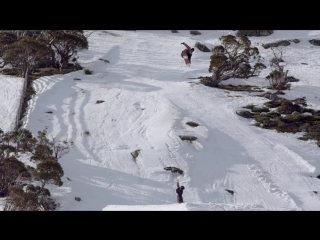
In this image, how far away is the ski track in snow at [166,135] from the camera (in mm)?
21125

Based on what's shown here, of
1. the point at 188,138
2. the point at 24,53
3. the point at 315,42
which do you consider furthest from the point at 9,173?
the point at 315,42

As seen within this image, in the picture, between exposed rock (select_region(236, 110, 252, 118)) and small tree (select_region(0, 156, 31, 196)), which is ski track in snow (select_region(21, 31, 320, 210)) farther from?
small tree (select_region(0, 156, 31, 196))

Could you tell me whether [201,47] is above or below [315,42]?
below

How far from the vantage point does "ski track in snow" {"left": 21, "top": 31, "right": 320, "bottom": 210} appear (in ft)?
69.3

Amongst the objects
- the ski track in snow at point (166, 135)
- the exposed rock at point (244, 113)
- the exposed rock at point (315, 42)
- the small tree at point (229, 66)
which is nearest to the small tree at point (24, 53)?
the ski track in snow at point (166, 135)

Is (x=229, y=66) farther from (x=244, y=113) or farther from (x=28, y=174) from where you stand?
(x=28, y=174)

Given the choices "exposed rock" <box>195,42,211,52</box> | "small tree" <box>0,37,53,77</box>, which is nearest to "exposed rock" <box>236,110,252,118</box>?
"small tree" <box>0,37,53,77</box>

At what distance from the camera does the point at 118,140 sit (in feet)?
83.3

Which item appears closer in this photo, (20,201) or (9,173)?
(20,201)

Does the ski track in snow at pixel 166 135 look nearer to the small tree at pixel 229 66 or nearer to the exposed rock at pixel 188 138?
the exposed rock at pixel 188 138

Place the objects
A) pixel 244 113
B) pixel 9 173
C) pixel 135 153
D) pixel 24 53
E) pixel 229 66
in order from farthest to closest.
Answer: pixel 229 66 → pixel 24 53 → pixel 244 113 → pixel 135 153 → pixel 9 173

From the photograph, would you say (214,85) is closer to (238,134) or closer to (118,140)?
(238,134)

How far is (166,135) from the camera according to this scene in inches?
996
